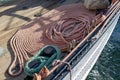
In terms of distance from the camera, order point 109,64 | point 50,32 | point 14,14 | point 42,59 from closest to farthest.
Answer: point 42,59, point 50,32, point 14,14, point 109,64

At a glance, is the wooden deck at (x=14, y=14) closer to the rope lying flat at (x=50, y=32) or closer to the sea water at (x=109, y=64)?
the rope lying flat at (x=50, y=32)

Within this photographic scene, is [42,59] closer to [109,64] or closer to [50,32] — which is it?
[50,32]

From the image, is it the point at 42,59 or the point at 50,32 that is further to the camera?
the point at 50,32

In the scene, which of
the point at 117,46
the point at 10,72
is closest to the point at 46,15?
the point at 10,72

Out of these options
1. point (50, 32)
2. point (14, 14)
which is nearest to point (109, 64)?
point (50, 32)

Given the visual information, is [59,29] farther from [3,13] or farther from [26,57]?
[3,13]

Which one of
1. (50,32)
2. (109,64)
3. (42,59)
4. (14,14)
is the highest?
(14,14)

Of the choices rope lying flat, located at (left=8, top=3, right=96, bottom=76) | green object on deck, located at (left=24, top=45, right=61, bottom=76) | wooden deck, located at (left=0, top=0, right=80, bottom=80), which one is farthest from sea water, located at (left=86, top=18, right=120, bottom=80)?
green object on deck, located at (left=24, top=45, right=61, bottom=76)

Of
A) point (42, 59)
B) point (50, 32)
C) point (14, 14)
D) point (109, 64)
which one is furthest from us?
point (109, 64)
